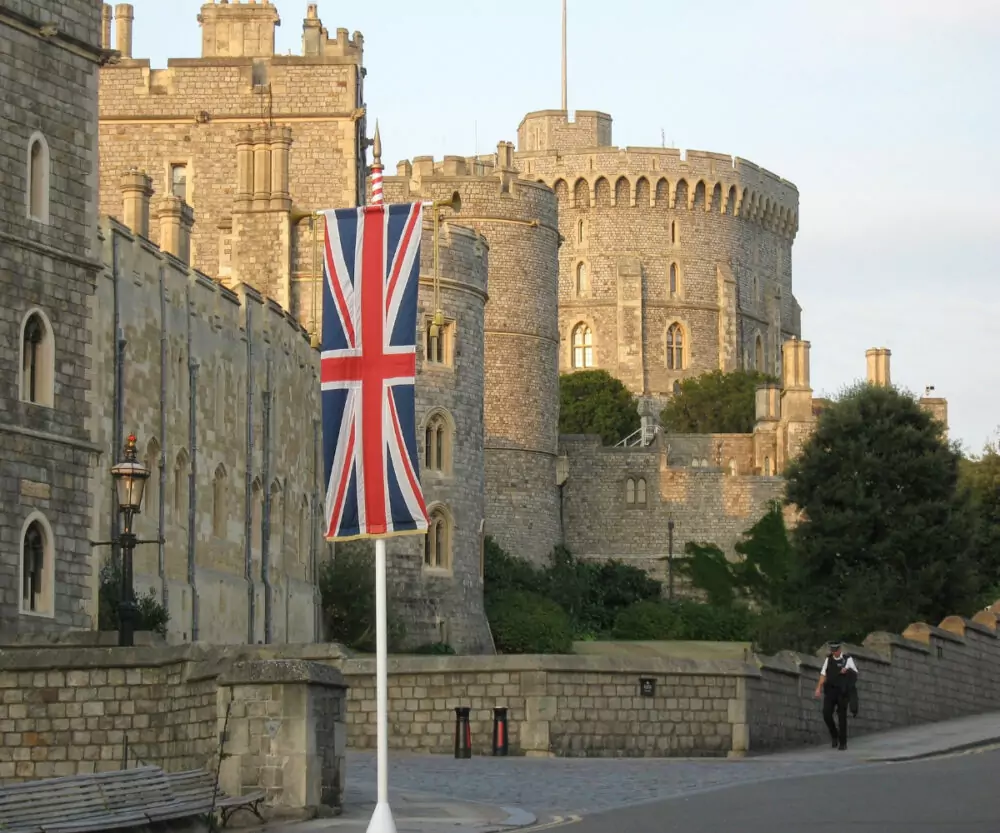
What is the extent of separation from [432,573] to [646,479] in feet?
96.7

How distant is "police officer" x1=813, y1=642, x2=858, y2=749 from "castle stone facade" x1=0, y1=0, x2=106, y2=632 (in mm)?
9133

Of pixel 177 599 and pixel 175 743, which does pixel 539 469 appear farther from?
pixel 175 743

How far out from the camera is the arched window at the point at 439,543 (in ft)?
183

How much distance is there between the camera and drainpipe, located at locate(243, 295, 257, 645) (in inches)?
1841

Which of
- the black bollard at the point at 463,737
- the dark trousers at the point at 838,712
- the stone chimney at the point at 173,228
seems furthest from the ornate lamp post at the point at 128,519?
the stone chimney at the point at 173,228

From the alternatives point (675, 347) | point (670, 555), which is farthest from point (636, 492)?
point (675, 347)

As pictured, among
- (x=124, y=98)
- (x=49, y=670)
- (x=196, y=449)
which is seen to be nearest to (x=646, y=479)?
(x=124, y=98)

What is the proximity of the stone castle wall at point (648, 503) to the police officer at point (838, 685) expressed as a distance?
50.5 metres

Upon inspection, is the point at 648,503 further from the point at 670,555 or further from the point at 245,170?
the point at 245,170

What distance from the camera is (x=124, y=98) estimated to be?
2463 inches

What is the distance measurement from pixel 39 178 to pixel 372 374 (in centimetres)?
1299

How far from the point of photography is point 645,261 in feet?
389

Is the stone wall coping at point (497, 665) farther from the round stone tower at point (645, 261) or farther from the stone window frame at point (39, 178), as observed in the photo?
the round stone tower at point (645, 261)

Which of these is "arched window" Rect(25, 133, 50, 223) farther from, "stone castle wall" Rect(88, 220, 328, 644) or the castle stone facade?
"stone castle wall" Rect(88, 220, 328, 644)
